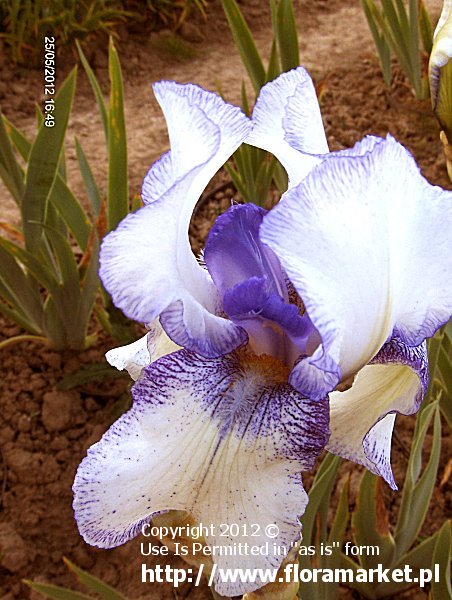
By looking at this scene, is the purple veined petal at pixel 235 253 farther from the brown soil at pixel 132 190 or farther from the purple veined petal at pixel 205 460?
the brown soil at pixel 132 190

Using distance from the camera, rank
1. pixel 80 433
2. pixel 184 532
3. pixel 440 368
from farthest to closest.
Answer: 1. pixel 80 433
2. pixel 440 368
3. pixel 184 532

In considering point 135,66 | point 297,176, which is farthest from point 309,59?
point 297,176

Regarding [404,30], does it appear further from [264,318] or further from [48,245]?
[264,318]

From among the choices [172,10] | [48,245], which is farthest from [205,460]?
[172,10]

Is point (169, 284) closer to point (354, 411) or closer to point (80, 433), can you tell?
point (354, 411)

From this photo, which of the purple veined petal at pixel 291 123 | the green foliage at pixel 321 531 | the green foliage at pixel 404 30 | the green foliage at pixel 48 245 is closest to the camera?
the purple veined petal at pixel 291 123

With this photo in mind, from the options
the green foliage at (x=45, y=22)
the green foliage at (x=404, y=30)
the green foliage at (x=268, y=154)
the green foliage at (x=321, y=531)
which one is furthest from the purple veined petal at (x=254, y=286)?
the green foliage at (x=45, y=22)
